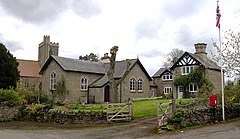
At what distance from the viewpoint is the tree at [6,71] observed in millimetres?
33438

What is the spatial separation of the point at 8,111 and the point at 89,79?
17.3 m

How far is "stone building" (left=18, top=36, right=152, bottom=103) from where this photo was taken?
127ft

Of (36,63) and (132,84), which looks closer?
(132,84)

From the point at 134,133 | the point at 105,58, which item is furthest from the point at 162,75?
the point at 134,133

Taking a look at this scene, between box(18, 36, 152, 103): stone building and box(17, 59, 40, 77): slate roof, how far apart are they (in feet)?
67.0

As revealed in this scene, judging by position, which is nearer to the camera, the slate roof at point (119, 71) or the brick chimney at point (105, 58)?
the slate roof at point (119, 71)

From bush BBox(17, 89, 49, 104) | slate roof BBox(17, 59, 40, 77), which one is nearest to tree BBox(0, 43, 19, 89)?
bush BBox(17, 89, 49, 104)

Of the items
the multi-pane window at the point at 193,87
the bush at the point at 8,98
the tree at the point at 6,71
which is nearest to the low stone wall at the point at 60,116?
the bush at the point at 8,98

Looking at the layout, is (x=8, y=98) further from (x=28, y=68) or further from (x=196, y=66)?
(x=28, y=68)

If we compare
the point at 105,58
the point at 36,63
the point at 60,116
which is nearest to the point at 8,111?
the point at 60,116

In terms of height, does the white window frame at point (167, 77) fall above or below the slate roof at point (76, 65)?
below

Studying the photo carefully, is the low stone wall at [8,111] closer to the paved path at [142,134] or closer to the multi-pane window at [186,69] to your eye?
the paved path at [142,134]

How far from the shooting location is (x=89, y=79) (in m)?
40.9

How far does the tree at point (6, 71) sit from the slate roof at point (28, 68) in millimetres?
25749
